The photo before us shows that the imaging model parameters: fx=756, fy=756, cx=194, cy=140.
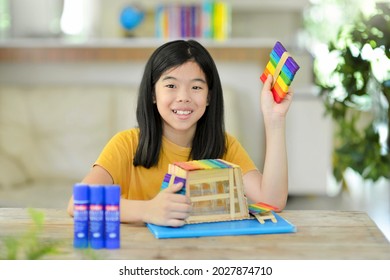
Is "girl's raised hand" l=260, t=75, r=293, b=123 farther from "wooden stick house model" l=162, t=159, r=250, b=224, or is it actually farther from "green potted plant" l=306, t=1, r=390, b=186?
"green potted plant" l=306, t=1, r=390, b=186

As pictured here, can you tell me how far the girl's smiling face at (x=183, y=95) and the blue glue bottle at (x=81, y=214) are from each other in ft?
1.55

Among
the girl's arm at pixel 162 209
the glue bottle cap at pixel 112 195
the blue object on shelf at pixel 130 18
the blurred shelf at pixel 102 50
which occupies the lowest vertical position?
the girl's arm at pixel 162 209

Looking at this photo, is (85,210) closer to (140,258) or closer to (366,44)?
(140,258)

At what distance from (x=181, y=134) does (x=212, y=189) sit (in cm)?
40

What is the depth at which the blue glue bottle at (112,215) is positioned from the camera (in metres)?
1.36

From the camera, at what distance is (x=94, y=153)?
4.04m

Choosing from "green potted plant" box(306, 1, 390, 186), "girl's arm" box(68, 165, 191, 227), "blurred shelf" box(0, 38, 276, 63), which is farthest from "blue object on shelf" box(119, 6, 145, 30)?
"girl's arm" box(68, 165, 191, 227)

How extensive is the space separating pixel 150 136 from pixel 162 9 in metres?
3.04

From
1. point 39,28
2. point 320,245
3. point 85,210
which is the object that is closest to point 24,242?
point 85,210

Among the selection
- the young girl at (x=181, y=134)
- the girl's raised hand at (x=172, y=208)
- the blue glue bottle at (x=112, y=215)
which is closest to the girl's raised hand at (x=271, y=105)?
the young girl at (x=181, y=134)

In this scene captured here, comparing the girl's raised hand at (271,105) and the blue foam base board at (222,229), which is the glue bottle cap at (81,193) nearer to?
the blue foam base board at (222,229)

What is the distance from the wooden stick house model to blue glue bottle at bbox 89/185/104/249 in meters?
0.20

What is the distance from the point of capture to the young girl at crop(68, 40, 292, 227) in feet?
5.79

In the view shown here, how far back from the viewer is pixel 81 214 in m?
1.38
